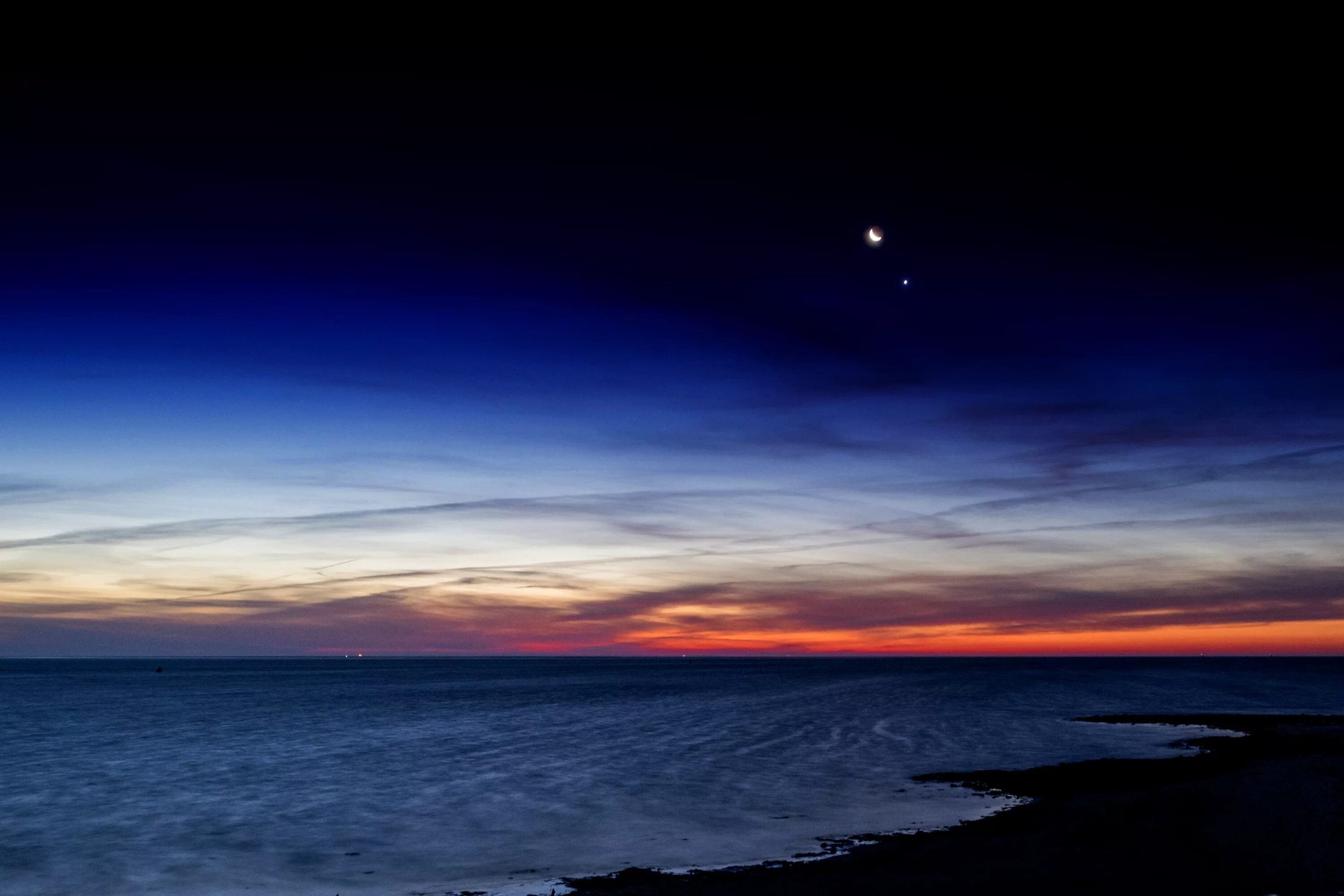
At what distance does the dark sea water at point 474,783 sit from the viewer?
25.8 m

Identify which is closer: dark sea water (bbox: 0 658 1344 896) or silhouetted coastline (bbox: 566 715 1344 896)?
Result: silhouetted coastline (bbox: 566 715 1344 896)

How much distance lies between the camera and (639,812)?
106ft

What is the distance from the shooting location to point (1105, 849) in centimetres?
2361

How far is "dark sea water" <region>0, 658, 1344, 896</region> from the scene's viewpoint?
2575cm

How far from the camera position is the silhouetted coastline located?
2033 cm

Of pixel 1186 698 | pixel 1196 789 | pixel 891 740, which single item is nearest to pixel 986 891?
pixel 1196 789

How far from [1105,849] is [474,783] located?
25027 millimetres

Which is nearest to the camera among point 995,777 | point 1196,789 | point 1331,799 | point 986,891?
point 986,891

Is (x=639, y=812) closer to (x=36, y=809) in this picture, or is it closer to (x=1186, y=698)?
(x=36, y=809)

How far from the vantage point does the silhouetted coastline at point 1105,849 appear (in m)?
20.3

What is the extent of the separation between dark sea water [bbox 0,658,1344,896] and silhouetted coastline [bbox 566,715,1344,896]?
8.00 feet

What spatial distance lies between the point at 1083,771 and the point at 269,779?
35.1 meters

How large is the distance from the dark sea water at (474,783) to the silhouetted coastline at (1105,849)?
8.00 feet

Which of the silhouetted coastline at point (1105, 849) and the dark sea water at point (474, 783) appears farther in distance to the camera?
the dark sea water at point (474, 783)
